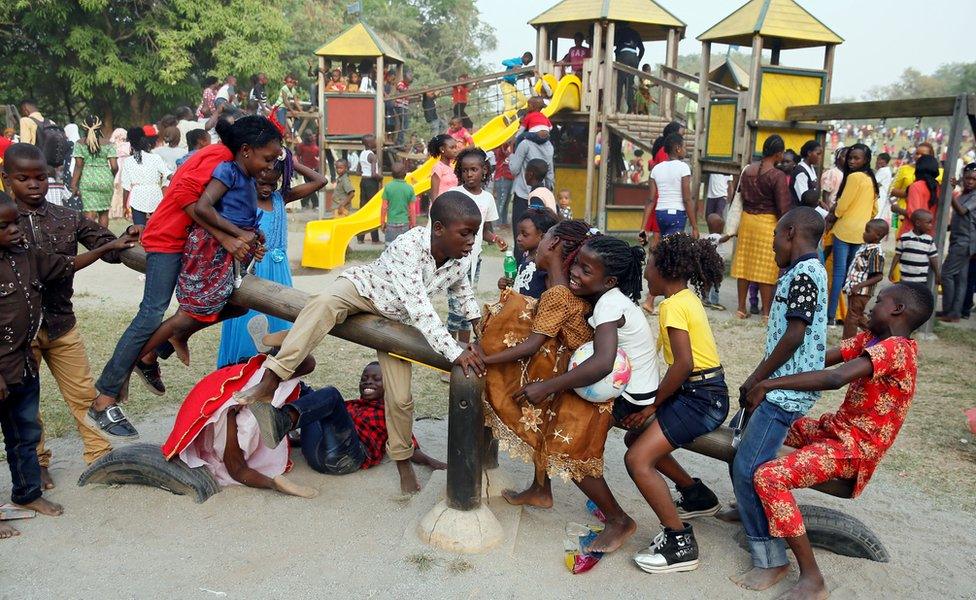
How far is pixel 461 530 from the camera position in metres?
3.68

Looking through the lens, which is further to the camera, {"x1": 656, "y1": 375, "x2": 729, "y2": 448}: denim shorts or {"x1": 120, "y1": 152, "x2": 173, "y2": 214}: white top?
{"x1": 120, "y1": 152, "x2": 173, "y2": 214}: white top

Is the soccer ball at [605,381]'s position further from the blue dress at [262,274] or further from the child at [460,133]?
the child at [460,133]

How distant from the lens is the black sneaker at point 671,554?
357cm

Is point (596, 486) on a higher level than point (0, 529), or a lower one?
higher

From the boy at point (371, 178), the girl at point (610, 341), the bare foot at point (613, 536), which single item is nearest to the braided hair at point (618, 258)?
the girl at point (610, 341)

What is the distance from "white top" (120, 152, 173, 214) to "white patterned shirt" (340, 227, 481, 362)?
669cm

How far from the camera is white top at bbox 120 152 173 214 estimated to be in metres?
9.65

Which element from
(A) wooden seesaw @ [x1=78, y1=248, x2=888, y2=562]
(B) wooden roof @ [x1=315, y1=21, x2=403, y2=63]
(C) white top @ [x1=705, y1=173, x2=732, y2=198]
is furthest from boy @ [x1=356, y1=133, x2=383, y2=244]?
(A) wooden seesaw @ [x1=78, y1=248, x2=888, y2=562]

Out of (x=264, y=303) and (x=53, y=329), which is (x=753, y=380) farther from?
(x=53, y=329)

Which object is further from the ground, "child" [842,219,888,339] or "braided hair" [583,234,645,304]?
"braided hair" [583,234,645,304]

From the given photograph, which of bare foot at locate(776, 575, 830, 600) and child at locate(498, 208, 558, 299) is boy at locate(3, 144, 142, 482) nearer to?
child at locate(498, 208, 558, 299)

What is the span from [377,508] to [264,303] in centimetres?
125

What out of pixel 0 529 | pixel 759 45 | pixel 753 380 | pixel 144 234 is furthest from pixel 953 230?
pixel 0 529

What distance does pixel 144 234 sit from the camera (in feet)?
13.6
